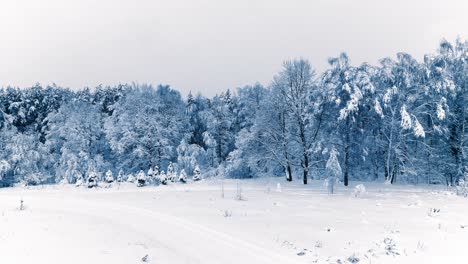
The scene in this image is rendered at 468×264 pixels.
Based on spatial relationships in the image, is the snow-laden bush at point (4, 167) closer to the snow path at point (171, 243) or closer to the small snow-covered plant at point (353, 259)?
the snow path at point (171, 243)

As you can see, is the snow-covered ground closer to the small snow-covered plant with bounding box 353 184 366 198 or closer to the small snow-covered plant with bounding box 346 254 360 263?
the small snow-covered plant with bounding box 346 254 360 263

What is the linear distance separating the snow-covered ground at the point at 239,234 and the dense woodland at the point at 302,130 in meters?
14.0

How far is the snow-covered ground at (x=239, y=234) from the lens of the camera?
379 inches

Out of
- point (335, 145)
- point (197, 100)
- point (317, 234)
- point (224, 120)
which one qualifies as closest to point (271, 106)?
point (335, 145)

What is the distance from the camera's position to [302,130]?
110ft

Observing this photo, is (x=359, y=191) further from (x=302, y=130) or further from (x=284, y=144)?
(x=284, y=144)

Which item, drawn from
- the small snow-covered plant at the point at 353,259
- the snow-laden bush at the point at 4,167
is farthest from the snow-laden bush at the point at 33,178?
the small snow-covered plant at the point at 353,259

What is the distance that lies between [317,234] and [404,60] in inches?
1006

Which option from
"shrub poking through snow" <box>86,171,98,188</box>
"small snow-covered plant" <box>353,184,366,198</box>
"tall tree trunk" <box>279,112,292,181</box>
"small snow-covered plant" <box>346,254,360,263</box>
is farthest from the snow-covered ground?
"tall tree trunk" <box>279,112,292,181</box>

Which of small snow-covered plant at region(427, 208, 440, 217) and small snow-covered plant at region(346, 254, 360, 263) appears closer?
small snow-covered plant at region(346, 254, 360, 263)

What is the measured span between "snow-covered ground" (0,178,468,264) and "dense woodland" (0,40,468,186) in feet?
45.8

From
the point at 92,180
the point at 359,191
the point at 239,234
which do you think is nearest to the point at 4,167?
the point at 92,180

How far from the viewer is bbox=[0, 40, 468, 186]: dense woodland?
30.3 m

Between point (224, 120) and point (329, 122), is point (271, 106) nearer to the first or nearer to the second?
point (329, 122)
